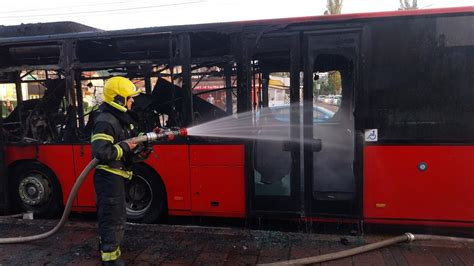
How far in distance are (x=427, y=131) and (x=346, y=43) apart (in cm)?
135

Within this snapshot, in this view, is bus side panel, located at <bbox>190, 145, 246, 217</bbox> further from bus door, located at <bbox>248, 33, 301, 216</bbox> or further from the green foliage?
the green foliage

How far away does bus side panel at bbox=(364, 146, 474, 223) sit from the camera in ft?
15.5

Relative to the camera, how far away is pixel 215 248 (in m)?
4.74

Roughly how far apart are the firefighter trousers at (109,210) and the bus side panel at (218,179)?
1.46 meters

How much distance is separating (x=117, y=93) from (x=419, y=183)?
11.3ft

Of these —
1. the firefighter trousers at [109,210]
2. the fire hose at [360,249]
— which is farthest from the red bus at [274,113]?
the firefighter trousers at [109,210]

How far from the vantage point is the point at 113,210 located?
13.2 feet

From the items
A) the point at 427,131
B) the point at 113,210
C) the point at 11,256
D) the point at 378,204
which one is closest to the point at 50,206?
the point at 11,256

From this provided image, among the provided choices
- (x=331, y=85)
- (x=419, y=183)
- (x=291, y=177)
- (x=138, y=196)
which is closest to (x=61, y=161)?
(x=138, y=196)

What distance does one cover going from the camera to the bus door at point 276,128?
16.6 feet

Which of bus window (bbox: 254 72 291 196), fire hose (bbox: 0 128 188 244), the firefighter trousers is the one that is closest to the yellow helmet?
fire hose (bbox: 0 128 188 244)

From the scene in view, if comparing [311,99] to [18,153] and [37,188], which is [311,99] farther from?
[18,153]

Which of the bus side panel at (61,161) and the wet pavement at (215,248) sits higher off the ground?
the bus side panel at (61,161)

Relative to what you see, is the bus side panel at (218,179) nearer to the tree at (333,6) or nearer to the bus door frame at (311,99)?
the bus door frame at (311,99)
